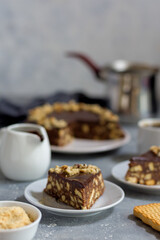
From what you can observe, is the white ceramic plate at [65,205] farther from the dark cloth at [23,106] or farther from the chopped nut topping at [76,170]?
the dark cloth at [23,106]

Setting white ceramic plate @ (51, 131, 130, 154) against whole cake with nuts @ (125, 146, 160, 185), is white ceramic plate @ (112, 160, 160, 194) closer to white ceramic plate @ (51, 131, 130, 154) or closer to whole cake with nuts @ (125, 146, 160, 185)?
whole cake with nuts @ (125, 146, 160, 185)

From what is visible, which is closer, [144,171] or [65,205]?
[65,205]

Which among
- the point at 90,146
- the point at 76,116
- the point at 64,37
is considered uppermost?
the point at 64,37

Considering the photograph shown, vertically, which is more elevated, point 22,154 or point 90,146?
point 22,154

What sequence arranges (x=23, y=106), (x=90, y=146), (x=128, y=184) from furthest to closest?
1. (x=23, y=106)
2. (x=90, y=146)
3. (x=128, y=184)

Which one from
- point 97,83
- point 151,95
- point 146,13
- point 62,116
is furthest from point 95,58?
point 62,116

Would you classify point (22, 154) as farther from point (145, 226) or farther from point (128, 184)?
point (145, 226)

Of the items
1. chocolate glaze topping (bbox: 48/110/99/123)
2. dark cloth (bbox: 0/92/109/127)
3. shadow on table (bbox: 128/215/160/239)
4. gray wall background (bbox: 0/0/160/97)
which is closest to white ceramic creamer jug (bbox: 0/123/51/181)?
shadow on table (bbox: 128/215/160/239)

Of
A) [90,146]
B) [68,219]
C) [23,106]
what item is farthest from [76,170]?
[23,106]
